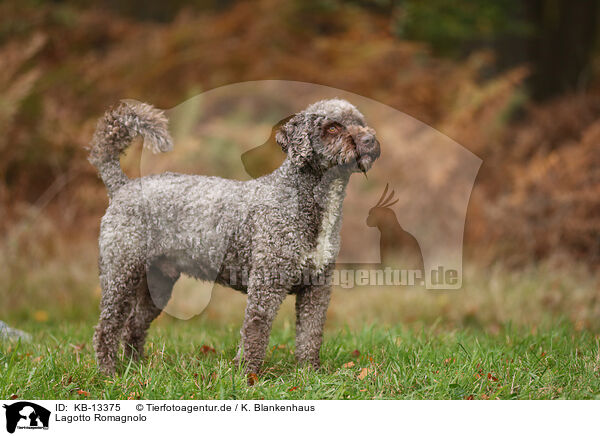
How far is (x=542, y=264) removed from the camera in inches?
300

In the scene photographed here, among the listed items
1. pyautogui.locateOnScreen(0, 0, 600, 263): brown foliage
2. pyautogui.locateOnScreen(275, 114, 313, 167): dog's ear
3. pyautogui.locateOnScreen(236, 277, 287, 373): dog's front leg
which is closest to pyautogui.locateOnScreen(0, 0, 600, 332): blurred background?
pyautogui.locateOnScreen(0, 0, 600, 263): brown foliage

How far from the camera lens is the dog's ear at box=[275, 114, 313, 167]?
3.60m

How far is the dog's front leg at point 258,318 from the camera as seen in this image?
3.67 meters

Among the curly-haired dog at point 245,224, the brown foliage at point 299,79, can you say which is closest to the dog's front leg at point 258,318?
the curly-haired dog at point 245,224

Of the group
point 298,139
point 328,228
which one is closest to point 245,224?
point 328,228

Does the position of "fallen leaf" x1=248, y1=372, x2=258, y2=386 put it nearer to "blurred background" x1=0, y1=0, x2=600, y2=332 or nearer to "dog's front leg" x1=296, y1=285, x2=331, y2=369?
"dog's front leg" x1=296, y1=285, x2=331, y2=369

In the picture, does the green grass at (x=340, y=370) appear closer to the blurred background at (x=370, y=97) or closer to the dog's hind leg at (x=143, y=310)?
the dog's hind leg at (x=143, y=310)

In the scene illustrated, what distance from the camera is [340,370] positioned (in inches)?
153

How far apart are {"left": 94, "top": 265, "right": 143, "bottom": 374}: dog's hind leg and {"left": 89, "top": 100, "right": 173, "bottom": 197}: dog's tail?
64 centimetres
